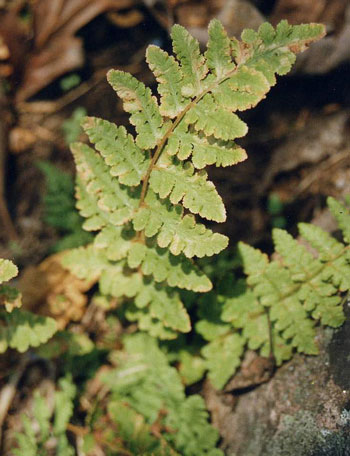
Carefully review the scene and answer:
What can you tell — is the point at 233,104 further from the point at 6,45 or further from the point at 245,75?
the point at 6,45

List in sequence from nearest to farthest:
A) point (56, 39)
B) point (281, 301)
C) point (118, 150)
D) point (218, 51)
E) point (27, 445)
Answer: point (218, 51)
point (118, 150)
point (281, 301)
point (27, 445)
point (56, 39)

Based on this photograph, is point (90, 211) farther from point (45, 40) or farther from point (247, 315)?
point (45, 40)

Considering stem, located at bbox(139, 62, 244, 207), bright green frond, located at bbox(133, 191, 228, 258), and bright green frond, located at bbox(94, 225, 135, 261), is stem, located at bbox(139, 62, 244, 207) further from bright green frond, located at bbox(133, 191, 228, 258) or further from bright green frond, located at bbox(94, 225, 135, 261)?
bright green frond, located at bbox(94, 225, 135, 261)

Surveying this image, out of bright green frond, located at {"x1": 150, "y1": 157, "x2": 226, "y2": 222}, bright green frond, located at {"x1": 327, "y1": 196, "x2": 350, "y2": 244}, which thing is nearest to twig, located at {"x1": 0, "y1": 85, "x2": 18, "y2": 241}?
bright green frond, located at {"x1": 150, "y1": 157, "x2": 226, "y2": 222}

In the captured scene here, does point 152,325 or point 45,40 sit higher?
point 45,40

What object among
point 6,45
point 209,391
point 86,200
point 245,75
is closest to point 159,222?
point 86,200

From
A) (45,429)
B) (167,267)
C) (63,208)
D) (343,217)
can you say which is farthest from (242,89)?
(45,429)
